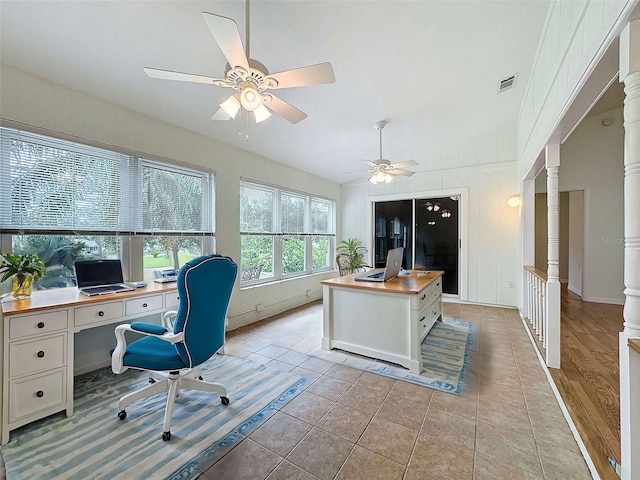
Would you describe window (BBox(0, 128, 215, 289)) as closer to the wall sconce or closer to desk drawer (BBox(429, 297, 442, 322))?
desk drawer (BBox(429, 297, 442, 322))

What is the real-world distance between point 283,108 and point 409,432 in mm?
2410

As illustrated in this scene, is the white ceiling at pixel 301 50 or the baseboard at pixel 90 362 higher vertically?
the white ceiling at pixel 301 50

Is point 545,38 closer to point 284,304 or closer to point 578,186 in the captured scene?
point 578,186

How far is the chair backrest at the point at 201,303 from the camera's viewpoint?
1.75m

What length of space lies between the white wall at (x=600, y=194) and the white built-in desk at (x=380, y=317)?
12.4 feet

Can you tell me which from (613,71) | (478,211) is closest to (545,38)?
(613,71)

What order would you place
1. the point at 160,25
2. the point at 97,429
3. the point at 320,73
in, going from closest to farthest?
the point at 320,73, the point at 97,429, the point at 160,25

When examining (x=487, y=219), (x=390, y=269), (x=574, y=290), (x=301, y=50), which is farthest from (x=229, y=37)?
(x=574, y=290)

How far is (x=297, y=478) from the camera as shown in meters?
1.44

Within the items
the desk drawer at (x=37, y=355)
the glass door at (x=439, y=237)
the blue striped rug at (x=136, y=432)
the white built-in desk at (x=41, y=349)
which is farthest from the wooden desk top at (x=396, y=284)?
the glass door at (x=439, y=237)

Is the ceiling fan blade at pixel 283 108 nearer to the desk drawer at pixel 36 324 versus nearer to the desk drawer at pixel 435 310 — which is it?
the desk drawer at pixel 36 324

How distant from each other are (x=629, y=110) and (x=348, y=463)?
224 centimetres

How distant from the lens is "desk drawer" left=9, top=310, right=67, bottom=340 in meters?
1.73

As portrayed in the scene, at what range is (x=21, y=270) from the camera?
6.53ft
